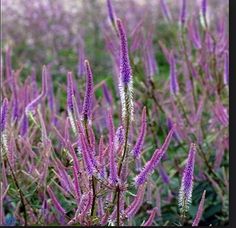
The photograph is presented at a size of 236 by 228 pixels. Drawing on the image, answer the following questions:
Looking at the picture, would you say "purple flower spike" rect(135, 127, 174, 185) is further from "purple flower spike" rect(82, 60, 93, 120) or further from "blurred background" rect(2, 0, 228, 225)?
"blurred background" rect(2, 0, 228, 225)

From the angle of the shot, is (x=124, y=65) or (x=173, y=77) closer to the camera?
(x=124, y=65)

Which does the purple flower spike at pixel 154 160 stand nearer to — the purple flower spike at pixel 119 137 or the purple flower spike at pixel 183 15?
the purple flower spike at pixel 119 137

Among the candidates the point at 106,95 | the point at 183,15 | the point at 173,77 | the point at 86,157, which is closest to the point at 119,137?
the point at 86,157

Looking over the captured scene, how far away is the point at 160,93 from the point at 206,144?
17.4 inches

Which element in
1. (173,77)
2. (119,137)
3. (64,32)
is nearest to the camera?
(119,137)

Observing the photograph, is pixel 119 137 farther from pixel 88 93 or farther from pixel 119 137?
pixel 88 93

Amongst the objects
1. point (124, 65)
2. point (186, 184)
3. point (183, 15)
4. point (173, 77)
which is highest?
point (183, 15)

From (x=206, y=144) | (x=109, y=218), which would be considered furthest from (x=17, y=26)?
(x=109, y=218)

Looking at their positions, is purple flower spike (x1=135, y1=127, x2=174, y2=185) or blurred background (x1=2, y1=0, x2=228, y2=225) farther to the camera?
blurred background (x1=2, y1=0, x2=228, y2=225)

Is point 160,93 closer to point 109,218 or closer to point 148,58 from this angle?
point 148,58

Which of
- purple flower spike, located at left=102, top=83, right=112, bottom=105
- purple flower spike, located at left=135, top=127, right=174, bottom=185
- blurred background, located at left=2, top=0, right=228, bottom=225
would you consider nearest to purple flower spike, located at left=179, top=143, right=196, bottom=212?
purple flower spike, located at left=135, top=127, right=174, bottom=185

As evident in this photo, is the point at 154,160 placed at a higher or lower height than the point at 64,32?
lower

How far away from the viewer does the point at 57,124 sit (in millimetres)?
2625

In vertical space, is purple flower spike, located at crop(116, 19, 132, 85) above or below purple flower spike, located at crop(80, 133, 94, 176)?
above
